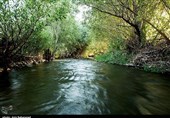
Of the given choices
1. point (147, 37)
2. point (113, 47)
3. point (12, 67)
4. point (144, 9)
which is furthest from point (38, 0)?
point (113, 47)

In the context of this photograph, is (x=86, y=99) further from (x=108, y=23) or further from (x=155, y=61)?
(x=108, y=23)

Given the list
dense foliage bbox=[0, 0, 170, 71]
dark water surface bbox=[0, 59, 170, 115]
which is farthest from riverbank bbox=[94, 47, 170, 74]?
dark water surface bbox=[0, 59, 170, 115]

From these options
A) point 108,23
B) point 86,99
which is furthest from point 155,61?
point 108,23

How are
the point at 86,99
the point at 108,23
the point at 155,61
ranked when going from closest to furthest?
the point at 86,99 → the point at 155,61 → the point at 108,23

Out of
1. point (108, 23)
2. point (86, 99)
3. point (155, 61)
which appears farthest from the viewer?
point (108, 23)

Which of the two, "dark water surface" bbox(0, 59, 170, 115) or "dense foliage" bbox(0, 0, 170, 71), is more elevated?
"dense foliage" bbox(0, 0, 170, 71)

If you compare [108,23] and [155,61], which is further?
[108,23]

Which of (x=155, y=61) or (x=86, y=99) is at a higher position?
(x=155, y=61)

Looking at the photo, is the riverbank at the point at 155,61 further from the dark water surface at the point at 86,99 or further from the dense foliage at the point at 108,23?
the dark water surface at the point at 86,99

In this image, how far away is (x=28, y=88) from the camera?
1118 centimetres

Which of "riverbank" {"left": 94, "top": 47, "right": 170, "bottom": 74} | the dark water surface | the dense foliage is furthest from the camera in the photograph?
the dense foliage

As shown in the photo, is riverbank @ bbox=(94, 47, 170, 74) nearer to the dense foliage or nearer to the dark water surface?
the dense foliage

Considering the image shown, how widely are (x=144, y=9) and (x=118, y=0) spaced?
2.23m

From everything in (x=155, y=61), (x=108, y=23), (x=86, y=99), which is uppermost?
(x=108, y=23)
